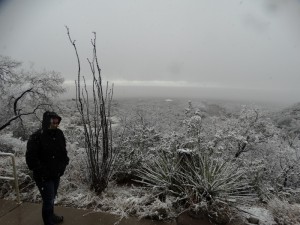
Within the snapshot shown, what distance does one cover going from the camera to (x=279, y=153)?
1366 cm

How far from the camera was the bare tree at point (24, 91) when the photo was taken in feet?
60.3

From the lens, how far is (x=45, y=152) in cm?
400

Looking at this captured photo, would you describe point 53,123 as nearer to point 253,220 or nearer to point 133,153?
point 253,220

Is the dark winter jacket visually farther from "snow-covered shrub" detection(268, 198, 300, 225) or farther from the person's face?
"snow-covered shrub" detection(268, 198, 300, 225)

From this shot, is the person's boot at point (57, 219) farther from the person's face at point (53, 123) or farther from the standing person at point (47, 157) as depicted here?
the person's face at point (53, 123)

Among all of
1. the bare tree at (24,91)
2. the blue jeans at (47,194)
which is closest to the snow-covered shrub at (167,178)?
the blue jeans at (47,194)

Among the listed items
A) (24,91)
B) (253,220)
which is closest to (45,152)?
(253,220)

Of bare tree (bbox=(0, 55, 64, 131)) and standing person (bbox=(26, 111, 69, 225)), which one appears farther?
bare tree (bbox=(0, 55, 64, 131))

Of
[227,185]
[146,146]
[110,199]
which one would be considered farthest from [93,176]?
[146,146]

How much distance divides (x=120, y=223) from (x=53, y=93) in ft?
54.8

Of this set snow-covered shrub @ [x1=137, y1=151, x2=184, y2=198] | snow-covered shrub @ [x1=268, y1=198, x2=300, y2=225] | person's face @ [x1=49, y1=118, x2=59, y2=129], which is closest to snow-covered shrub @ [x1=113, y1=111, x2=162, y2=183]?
snow-covered shrub @ [x1=137, y1=151, x2=184, y2=198]

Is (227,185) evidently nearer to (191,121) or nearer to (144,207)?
(144,207)

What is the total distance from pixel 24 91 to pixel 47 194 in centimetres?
1639

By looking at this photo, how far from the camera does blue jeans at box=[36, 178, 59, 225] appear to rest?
407cm
